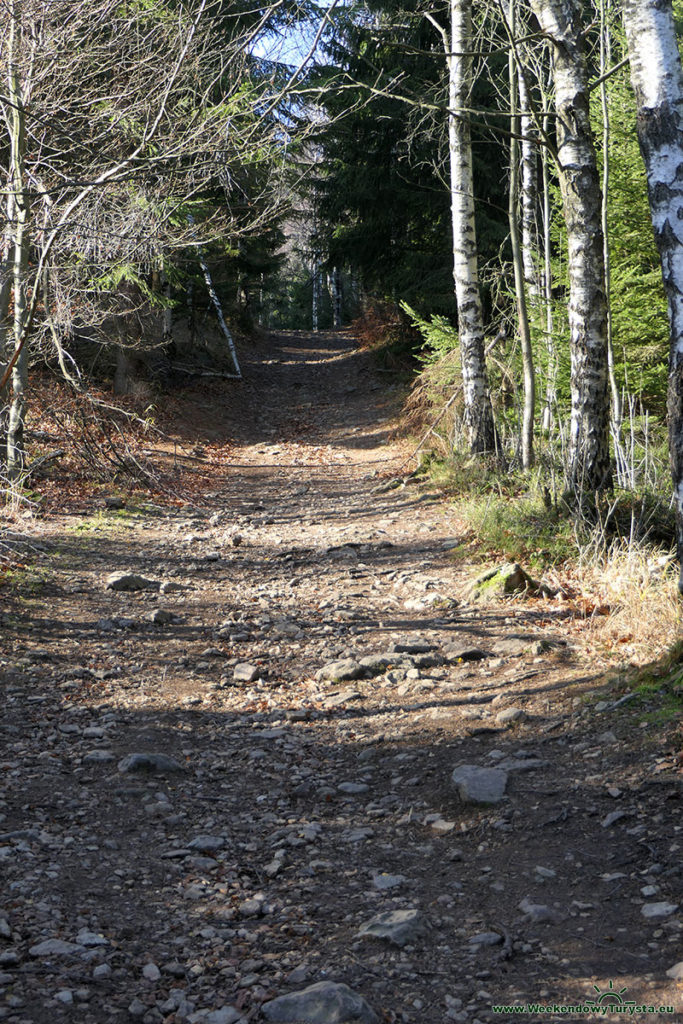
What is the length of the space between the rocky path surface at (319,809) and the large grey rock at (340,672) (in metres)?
0.03

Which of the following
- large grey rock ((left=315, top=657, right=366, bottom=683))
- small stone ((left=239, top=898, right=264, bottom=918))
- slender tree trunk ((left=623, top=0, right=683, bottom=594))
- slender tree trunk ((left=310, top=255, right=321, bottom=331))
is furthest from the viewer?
slender tree trunk ((left=310, top=255, right=321, bottom=331))

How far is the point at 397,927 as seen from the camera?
2920 millimetres

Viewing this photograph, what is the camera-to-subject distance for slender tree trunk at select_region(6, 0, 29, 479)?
8.23 metres

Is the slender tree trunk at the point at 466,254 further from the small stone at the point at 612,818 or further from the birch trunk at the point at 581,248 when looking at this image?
the small stone at the point at 612,818

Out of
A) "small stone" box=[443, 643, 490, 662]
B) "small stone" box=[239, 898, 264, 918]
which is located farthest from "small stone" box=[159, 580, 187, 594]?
"small stone" box=[239, 898, 264, 918]

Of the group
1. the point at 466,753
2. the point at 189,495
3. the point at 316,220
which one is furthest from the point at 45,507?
the point at 316,220

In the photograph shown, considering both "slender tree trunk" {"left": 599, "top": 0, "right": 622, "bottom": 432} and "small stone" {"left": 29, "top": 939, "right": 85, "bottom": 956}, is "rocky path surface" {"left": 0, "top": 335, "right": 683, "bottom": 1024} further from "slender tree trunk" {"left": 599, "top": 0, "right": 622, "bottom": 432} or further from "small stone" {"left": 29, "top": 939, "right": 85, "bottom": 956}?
"slender tree trunk" {"left": 599, "top": 0, "right": 622, "bottom": 432}

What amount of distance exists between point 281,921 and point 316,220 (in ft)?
75.1

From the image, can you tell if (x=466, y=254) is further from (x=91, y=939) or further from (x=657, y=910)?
(x=91, y=939)

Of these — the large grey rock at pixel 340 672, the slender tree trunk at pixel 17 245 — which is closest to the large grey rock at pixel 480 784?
the large grey rock at pixel 340 672

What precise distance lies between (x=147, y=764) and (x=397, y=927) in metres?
1.75

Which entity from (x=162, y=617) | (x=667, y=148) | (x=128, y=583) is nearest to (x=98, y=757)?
(x=162, y=617)

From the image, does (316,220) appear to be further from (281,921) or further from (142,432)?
(281,921)

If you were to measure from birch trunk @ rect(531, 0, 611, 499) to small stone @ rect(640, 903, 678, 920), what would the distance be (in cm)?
483
